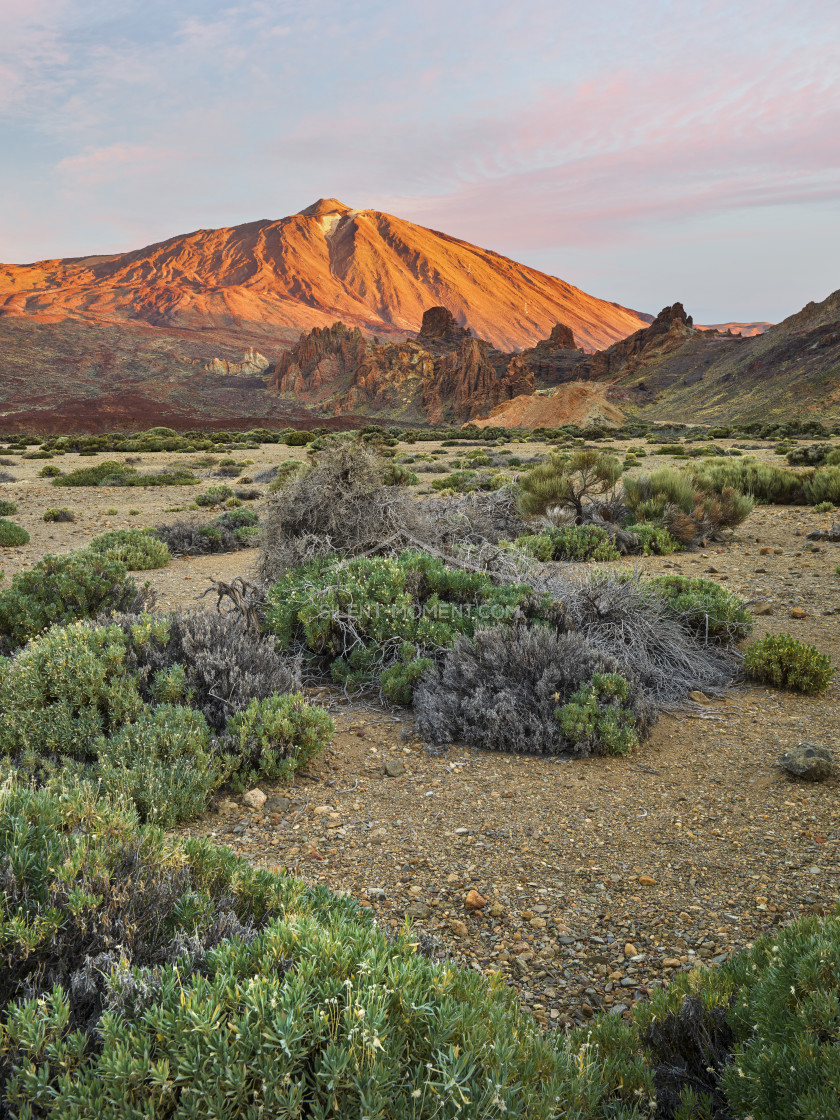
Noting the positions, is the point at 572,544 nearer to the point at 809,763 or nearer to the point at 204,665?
the point at 809,763

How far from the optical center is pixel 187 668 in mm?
4590

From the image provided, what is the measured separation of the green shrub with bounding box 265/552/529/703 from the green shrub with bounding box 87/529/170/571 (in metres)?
4.48

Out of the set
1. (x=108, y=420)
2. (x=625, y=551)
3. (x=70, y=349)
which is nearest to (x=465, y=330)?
(x=70, y=349)

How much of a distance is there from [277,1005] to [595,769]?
9.71 ft

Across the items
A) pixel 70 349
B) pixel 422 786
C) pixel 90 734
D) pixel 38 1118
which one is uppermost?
pixel 70 349

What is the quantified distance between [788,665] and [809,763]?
146cm

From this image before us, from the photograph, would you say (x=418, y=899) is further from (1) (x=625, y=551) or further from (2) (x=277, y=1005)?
(1) (x=625, y=551)

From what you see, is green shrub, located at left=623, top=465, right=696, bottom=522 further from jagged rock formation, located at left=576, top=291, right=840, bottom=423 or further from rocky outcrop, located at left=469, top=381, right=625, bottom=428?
jagged rock formation, located at left=576, top=291, right=840, bottom=423

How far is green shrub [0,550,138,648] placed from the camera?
5.98 metres

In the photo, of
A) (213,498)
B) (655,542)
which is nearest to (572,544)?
(655,542)

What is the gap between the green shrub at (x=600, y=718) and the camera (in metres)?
4.15

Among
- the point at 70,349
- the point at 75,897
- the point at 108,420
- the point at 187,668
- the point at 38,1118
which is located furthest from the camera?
the point at 70,349

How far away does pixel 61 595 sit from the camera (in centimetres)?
626

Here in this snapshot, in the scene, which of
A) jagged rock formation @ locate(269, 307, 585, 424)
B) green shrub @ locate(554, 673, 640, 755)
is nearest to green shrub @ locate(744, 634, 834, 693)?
green shrub @ locate(554, 673, 640, 755)
